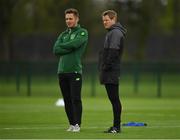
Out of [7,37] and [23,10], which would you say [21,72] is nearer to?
[7,37]

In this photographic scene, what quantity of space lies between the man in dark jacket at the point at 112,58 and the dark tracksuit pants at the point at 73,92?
496mm

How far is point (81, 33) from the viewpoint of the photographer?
14531 millimetres

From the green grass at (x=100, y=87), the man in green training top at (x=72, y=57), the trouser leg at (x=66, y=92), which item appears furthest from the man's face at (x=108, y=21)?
the green grass at (x=100, y=87)

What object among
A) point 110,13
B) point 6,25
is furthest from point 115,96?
point 6,25

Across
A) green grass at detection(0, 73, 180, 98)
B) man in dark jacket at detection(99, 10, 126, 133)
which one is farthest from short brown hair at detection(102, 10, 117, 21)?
green grass at detection(0, 73, 180, 98)

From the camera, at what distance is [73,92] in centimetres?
1448

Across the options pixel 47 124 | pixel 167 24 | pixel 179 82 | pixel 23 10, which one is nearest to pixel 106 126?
pixel 47 124

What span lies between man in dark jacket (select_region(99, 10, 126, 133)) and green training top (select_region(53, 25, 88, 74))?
46 cm

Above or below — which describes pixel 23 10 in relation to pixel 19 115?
above

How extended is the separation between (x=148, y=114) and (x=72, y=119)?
583 cm

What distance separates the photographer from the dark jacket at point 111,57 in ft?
46.3

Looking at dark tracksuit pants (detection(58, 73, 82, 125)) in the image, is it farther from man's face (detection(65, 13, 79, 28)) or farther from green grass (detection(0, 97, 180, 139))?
man's face (detection(65, 13, 79, 28))

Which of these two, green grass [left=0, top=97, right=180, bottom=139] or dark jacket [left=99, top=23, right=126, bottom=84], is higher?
dark jacket [left=99, top=23, right=126, bottom=84]

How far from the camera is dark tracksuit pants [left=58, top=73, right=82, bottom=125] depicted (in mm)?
14481
